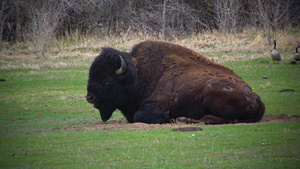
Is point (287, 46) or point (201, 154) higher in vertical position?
point (201, 154)

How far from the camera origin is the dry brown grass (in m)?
23.8

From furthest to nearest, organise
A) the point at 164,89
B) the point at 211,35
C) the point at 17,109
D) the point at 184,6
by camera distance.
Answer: the point at 184,6, the point at 211,35, the point at 17,109, the point at 164,89

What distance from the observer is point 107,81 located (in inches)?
425

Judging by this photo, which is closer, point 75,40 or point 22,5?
point 75,40

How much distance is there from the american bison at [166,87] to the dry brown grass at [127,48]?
11599 mm

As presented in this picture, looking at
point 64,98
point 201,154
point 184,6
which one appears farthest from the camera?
point 184,6

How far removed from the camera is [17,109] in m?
14.3

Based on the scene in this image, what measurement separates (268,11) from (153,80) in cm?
2041

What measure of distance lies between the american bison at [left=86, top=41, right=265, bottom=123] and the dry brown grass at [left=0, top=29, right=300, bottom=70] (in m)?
11.6

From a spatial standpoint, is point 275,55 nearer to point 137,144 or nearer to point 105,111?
point 105,111

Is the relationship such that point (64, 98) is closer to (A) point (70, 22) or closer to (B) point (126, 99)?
(B) point (126, 99)

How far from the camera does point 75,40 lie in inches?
1254

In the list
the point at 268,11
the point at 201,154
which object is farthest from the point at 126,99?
the point at 268,11

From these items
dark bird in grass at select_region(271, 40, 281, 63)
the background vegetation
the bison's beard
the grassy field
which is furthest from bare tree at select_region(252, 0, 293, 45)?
the bison's beard
